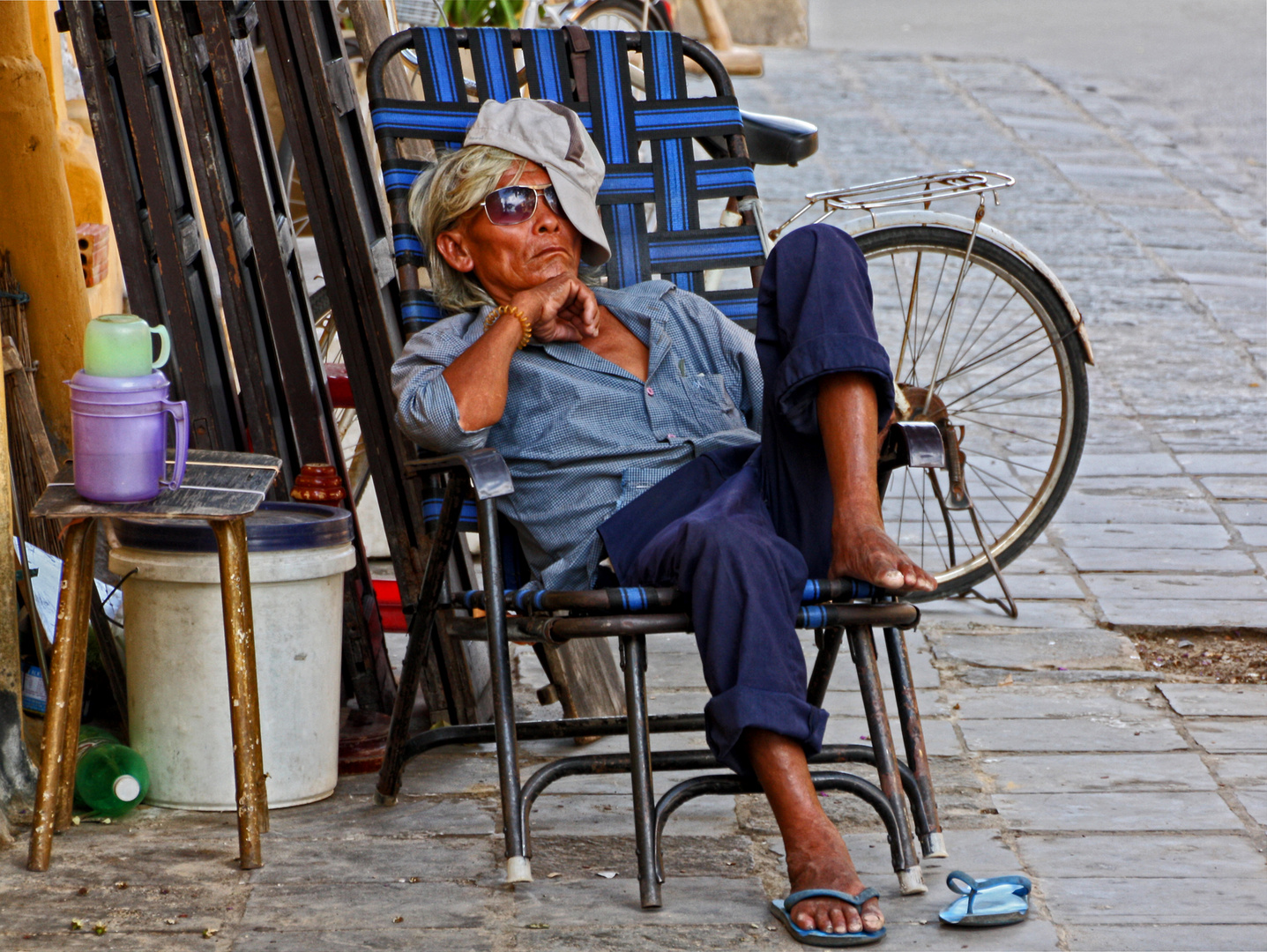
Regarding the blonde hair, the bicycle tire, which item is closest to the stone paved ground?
the blonde hair

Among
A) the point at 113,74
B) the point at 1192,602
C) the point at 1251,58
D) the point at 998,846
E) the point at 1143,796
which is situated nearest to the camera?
the point at 998,846

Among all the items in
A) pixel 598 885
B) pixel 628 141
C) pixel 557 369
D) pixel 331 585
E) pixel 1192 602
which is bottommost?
pixel 1192 602

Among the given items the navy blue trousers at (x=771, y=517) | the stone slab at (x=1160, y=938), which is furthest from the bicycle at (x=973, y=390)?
the stone slab at (x=1160, y=938)

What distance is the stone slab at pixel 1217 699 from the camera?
334 centimetres

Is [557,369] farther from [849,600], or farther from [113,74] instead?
[113,74]

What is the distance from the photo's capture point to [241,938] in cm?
235

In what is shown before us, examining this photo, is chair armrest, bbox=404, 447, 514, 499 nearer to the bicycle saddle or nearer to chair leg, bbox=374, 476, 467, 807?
chair leg, bbox=374, 476, 467, 807

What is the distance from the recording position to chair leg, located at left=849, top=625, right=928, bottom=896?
248 centimetres

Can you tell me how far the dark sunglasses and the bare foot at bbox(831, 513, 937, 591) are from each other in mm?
854

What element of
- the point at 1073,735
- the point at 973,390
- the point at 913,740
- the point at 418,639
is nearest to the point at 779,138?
the point at 973,390

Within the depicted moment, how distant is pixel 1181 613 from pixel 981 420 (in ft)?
6.19

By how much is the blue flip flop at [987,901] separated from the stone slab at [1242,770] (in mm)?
741

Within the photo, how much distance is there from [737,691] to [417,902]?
624 millimetres

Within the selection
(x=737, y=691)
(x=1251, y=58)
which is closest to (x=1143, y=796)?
(x=737, y=691)
